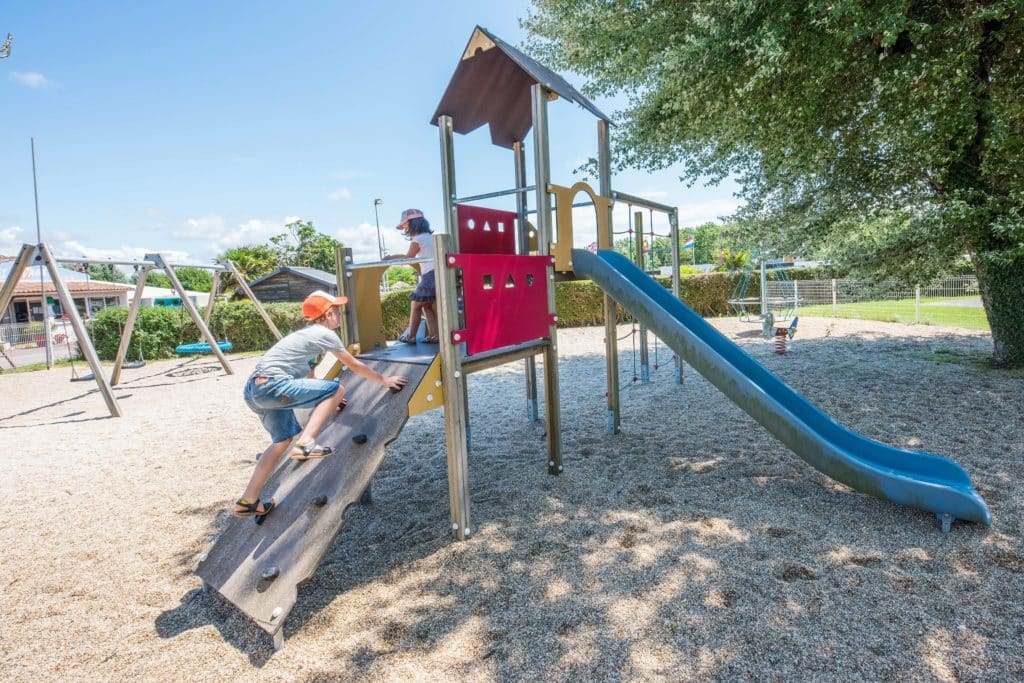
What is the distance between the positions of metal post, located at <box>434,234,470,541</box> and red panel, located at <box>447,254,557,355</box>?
0.24ft

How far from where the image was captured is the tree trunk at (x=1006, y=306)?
759 centimetres

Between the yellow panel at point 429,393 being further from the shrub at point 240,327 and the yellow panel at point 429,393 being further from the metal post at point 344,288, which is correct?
the shrub at point 240,327

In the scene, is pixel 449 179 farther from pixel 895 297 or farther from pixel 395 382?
pixel 895 297

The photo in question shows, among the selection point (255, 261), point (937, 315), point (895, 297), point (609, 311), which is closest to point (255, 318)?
point (609, 311)

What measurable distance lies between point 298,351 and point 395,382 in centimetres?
58

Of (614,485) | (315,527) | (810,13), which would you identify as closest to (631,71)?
(810,13)

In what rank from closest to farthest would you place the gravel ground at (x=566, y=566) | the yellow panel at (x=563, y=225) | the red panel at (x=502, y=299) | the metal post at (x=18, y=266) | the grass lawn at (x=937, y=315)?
the gravel ground at (x=566, y=566)
the red panel at (x=502, y=299)
the yellow panel at (x=563, y=225)
the metal post at (x=18, y=266)
the grass lawn at (x=937, y=315)

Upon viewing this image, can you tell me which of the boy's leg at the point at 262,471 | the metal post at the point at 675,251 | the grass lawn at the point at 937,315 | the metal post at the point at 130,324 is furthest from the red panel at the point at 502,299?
the grass lawn at the point at 937,315

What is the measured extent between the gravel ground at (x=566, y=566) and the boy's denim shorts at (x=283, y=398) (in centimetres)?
88

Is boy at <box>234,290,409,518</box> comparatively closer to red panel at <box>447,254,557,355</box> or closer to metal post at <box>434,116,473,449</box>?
red panel at <box>447,254,557,355</box>

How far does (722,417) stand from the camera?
6504 millimetres

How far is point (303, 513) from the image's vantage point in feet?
10.0

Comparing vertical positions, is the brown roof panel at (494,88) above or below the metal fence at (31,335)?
above

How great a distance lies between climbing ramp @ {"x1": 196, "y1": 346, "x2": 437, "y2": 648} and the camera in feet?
8.92
